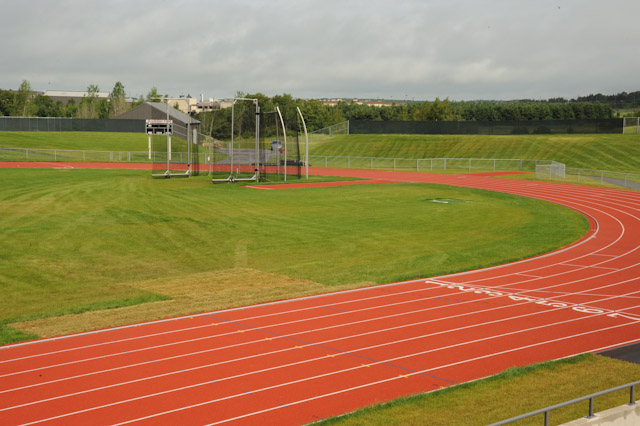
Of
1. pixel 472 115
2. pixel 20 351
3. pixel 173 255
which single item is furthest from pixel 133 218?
pixel 472 115

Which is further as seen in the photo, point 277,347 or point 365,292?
point 365,292

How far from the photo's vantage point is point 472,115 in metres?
145

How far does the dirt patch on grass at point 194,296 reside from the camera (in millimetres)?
13555

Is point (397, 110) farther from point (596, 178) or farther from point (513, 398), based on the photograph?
point (513, 398)

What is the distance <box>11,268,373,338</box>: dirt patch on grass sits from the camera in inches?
534

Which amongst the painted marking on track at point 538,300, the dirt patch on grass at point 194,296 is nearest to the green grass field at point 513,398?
the painted marking on track at point 538,300

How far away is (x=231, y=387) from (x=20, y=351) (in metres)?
4.35

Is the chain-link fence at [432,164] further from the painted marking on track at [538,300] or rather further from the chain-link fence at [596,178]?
the painted marking on track at [538,300]

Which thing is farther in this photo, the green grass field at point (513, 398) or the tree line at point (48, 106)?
the tree line at point (48, 106)

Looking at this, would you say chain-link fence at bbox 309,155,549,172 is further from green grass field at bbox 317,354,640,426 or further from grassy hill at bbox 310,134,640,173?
green grass field at bbox 317,354,640,426

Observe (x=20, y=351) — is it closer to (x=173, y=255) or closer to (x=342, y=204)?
(x=173, y=255)

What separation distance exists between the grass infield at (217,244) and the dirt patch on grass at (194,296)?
4 cm

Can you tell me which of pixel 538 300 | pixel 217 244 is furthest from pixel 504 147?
pixel 538 300

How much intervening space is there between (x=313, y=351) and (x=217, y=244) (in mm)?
11785
